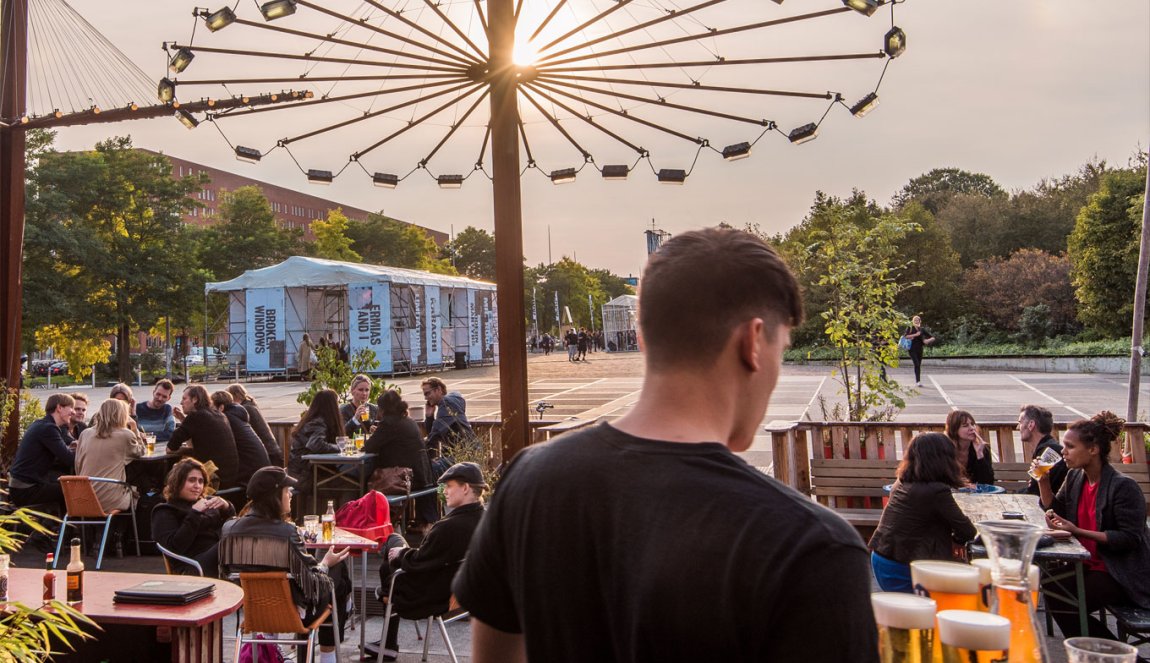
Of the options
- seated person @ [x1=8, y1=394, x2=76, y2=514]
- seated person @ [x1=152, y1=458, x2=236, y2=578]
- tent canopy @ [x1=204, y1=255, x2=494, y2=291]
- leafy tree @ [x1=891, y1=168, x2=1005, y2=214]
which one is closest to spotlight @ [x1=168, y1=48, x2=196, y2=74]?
seated person @ [x1=152, y1=458, x2=236, y2=578]

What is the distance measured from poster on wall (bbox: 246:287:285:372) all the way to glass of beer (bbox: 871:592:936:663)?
1432 inches

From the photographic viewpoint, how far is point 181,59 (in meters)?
7.62

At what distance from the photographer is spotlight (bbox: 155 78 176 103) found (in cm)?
788

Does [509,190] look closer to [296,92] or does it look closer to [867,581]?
[296,92]

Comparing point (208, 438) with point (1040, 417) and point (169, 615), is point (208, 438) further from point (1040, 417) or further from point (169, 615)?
point (1040, 417)

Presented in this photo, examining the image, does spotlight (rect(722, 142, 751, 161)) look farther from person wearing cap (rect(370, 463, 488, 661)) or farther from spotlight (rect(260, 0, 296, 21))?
person wearing cap (rect(370, 463, 488, 661))

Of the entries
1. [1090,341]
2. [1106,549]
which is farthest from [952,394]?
[1106,549]

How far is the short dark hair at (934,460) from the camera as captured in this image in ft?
16.8

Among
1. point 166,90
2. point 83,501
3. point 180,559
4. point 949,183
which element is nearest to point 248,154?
point 166,90

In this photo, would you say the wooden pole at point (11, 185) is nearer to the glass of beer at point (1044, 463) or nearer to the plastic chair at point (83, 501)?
the plastic chair at point (83, 501)

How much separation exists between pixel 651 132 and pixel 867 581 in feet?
25.3

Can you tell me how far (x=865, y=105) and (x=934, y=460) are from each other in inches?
145

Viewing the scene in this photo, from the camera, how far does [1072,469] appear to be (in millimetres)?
5680

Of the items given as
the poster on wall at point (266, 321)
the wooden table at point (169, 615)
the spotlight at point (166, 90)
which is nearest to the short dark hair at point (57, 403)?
the spotlight at point (166, 90)
